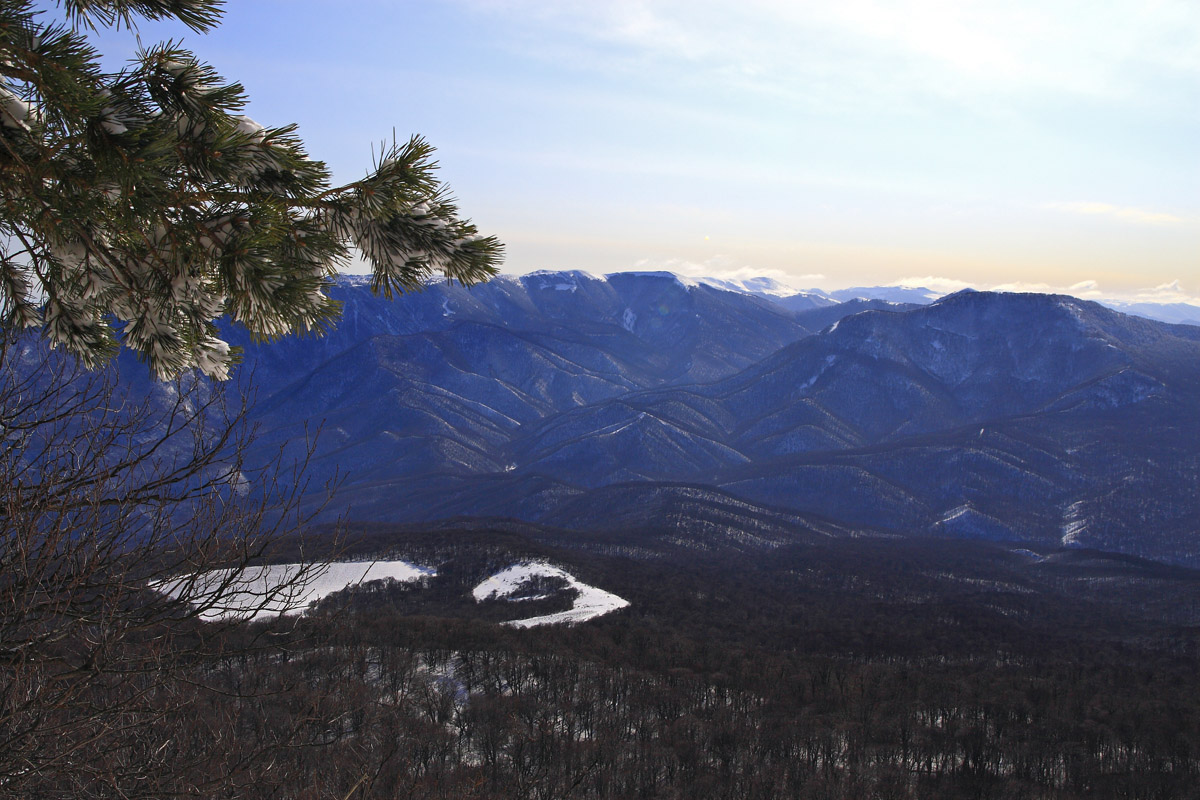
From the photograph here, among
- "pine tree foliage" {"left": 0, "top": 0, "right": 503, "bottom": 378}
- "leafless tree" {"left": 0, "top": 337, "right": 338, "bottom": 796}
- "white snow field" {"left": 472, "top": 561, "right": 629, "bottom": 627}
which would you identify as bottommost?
"white snow field" {"left": 472, "top": 561, "right": 629, "bottom": 627}

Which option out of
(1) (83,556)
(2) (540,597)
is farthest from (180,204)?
(2) (540,597)

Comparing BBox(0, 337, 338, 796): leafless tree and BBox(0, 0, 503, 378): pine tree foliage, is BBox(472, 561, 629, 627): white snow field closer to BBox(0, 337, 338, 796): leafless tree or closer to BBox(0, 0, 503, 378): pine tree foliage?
BBox(0, 337, 338, 796): leafless tree

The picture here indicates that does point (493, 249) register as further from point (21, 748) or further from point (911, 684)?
point (911, 684)

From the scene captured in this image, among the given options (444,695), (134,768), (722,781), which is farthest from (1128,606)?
(134,768)

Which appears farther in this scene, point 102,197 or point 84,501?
point 84,501

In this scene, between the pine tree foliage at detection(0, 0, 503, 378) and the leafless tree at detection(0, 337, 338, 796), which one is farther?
the leafless tree at detection(0, 337, 338, 796)

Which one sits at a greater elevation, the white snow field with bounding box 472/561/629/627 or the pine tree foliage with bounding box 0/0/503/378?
the pine tree foliage with bounding box 0/0/503/378

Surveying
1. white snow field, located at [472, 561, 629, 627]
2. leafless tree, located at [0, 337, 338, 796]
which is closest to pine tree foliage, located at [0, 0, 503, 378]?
leafless tree, located at [0, 337, 338, 796]
